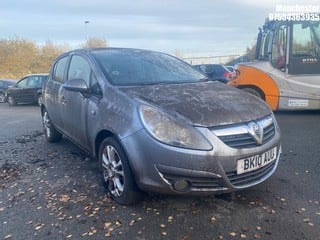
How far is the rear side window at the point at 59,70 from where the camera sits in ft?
17.2

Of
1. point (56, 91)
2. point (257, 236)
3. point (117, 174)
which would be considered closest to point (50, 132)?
point (56, 91)

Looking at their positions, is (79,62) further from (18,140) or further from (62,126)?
(18,140)

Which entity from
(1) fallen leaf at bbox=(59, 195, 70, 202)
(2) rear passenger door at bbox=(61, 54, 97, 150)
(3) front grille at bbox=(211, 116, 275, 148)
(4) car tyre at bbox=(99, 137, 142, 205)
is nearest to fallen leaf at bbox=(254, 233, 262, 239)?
(3) front grille at bbox=(211, 116, 275, 148)

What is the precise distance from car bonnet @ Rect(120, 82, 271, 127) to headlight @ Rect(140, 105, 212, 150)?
0.10 m

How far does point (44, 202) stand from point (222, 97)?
2.25 meters

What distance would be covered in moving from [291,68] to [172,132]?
600cm

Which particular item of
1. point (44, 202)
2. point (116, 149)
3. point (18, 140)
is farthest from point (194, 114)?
point (18, 140)

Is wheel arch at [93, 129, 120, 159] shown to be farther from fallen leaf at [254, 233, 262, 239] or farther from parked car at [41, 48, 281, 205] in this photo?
fallen leaf at [254, 233, 262, 239]

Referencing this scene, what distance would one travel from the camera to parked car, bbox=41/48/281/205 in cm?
286

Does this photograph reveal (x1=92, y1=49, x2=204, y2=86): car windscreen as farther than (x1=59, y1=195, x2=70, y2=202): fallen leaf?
Yes

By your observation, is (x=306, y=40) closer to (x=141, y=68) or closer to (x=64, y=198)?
(x=141, y=68)

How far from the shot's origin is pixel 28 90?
602 inches

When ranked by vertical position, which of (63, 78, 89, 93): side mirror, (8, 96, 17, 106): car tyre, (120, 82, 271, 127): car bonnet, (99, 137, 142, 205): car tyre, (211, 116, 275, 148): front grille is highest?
(63, 78, 89, 93): side mirror

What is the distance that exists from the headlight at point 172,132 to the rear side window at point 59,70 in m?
2.64
